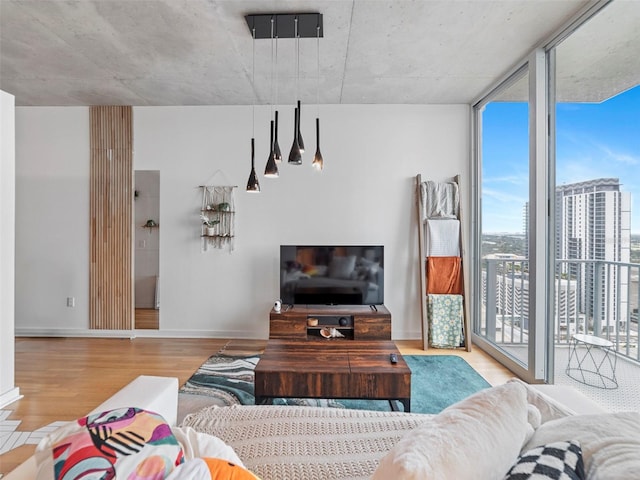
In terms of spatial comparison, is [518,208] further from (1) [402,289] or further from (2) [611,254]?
(1) [402,289]

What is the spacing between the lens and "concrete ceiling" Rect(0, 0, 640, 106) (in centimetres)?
243

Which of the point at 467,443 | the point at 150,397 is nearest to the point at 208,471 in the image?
the point at 467,443

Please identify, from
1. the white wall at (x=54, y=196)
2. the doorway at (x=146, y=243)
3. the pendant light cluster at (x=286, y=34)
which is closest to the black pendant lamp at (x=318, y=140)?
the pendant light cluster at (x=286, y=34)

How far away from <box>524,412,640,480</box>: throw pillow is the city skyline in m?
1.82

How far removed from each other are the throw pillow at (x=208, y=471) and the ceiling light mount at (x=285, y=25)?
2.70 m

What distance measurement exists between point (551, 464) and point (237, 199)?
3.94 meters

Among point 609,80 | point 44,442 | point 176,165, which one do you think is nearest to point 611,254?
point 609,80

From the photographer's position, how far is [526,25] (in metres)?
2.59

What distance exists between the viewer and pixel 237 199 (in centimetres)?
423

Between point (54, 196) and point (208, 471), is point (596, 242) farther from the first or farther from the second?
point (54, 196)

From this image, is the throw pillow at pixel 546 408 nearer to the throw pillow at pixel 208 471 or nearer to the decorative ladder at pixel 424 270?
the throw pillow at pixel 208 471

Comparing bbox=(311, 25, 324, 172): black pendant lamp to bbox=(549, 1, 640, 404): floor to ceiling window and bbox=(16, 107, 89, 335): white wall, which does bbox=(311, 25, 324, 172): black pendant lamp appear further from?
bbox=(16, 107, 89, 335): white wall

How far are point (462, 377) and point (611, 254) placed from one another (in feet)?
4.99

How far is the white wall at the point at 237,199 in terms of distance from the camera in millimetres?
4180
